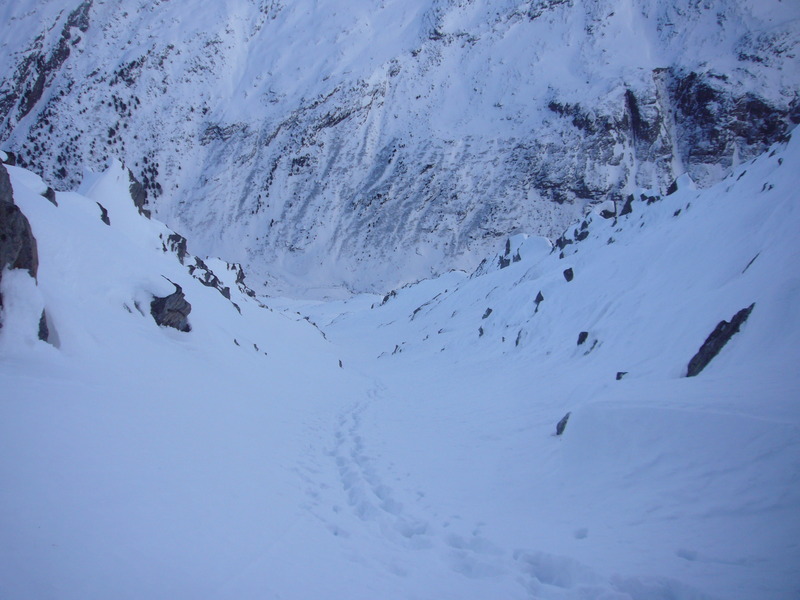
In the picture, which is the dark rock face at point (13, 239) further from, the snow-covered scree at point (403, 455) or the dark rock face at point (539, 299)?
the dark rock face at point (539, 299)

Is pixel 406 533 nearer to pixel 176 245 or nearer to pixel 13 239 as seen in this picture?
pixel 13 239

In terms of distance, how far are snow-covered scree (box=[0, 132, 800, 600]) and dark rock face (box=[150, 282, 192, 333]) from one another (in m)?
0.19

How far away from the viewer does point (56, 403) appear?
204 inches

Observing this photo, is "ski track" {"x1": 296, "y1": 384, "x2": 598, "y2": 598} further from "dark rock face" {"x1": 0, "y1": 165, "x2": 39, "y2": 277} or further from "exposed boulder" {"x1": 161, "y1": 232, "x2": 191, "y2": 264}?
"exposed boulder" {"x1": 161, "y1": 232, "x2": 191, "y2": 264}

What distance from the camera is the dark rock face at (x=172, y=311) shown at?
36.9 feet

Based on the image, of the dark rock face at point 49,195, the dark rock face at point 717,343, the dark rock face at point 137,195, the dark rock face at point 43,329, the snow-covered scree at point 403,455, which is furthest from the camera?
the dark rock face at point 137,195

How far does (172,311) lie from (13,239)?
5.50m

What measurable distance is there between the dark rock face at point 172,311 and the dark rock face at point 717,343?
12740 millimetres

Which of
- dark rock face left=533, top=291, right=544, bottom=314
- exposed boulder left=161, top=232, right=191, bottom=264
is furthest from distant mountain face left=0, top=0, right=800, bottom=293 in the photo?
dark rock face left=533, top=291, right=544, bottom=314

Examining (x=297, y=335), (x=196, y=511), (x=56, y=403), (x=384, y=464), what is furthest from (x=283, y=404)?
(x=297, y=335)

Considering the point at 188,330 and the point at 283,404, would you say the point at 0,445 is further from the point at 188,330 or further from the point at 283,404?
the point at 188,330

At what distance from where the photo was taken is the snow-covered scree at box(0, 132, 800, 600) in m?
3.35

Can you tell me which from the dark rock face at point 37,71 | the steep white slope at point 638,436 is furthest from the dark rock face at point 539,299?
the dark rock face at point 37,71

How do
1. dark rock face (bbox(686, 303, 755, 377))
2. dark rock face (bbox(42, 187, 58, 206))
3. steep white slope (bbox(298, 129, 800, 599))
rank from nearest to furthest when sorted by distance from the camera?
steep white slope (bbox(298, 129, 800, 599))
dark rock face (bbox(686, 303, 755, 377))
dark rock face (bbox(42, 187, 58, 206))
